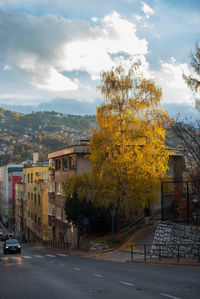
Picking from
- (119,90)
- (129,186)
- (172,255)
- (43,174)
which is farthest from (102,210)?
(43,174)

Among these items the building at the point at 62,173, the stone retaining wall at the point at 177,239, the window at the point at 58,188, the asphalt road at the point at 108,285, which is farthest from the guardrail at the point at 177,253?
the window at the point at 58,188

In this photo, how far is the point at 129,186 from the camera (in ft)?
104

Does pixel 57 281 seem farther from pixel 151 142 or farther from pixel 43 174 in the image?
pixel 43 174

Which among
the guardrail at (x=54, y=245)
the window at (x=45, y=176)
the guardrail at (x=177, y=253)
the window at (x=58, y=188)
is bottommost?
the guardrail at (x=54, y=245)

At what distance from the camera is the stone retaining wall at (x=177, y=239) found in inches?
845

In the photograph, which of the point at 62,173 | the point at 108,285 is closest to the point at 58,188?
the point at 62,173

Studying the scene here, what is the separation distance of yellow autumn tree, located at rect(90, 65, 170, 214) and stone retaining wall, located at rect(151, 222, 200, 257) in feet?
21.5

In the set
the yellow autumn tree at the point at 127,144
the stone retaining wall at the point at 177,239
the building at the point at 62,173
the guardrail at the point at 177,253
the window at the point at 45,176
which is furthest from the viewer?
the window at the point at 45,176

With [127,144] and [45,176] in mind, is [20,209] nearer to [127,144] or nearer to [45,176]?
[45,176]

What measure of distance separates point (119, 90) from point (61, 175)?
18.6 m

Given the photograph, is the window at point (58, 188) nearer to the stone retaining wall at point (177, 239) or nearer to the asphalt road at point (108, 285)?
the stone retaining wall at point (177, 239)

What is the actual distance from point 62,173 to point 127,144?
1782 cm

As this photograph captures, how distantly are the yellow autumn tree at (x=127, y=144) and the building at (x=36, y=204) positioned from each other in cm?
2686

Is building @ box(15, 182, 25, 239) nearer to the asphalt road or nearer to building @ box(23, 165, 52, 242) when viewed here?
building @ box(23, 165, 52, 242)
